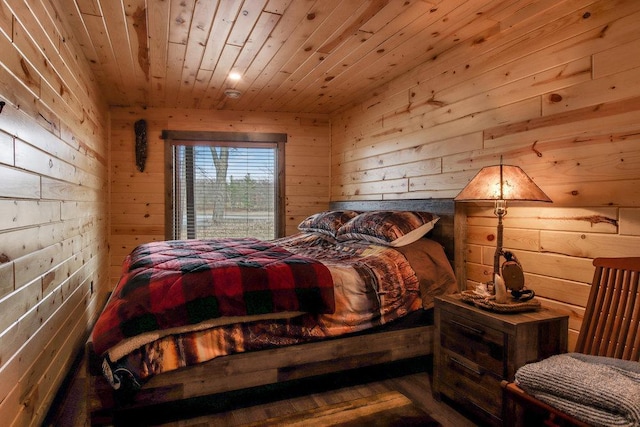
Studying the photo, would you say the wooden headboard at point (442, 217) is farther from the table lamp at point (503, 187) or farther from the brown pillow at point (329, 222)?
the table lamp at point (503, 187)

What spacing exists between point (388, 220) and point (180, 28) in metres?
1.86

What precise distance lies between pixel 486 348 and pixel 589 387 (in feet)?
2.24

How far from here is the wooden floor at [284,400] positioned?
6.55 ft

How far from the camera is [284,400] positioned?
220 centimetres

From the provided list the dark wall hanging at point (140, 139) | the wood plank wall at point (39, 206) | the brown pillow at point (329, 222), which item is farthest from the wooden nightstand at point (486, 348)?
the dark wall hanging at point (140, 139)

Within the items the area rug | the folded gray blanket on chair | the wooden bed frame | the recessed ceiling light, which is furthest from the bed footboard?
the recessed ceiling light

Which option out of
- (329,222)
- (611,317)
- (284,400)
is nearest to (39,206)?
(284,400)

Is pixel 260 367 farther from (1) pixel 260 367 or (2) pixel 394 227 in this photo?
(2) pixel 394 227

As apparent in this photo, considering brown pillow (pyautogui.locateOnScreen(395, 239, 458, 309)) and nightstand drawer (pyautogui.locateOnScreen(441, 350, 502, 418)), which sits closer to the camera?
nightstand drawer (pyautogui.locateOnScreen(441, 350, 502, 418))

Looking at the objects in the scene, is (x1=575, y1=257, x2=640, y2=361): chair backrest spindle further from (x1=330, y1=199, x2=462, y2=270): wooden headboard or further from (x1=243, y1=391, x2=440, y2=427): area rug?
(x1=330, y1=199, x2=462, y2=270): wooden headboard

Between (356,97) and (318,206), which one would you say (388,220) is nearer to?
(356,97)

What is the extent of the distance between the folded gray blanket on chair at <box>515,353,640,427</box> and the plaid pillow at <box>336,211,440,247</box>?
1.33 m

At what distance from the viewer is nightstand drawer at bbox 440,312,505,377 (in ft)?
5.92

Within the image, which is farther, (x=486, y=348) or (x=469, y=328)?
(x=469, y=328)
